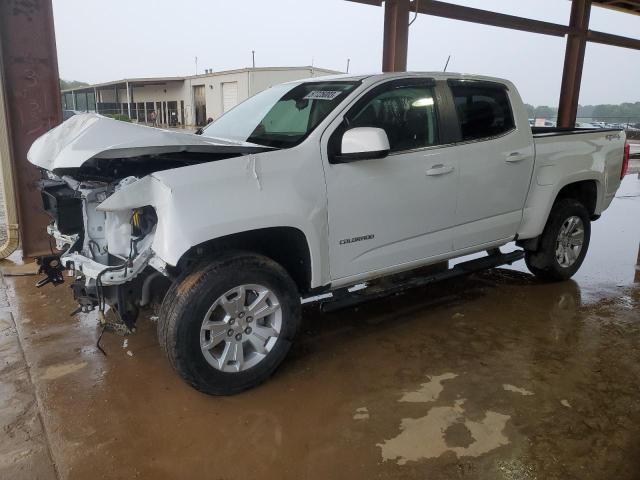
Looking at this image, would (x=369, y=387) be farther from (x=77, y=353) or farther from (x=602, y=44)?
(x=602, y=44)

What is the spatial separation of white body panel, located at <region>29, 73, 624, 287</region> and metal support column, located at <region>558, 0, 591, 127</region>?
719 cm

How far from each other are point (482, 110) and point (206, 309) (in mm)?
2811

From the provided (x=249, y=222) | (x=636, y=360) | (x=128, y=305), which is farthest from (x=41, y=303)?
(x=636, y=360)

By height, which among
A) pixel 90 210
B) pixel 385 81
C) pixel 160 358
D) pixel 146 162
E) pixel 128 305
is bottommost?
pixel 160 358

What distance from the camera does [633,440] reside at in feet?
8.68

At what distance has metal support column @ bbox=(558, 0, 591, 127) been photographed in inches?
415

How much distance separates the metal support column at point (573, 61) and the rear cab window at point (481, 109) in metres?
7.71

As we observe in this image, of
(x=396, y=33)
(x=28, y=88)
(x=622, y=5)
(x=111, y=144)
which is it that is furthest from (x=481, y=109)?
(x=622, y=5)

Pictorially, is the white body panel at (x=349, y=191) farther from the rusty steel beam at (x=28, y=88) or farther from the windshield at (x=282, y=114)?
the rusty steel beam at (x=28, y=88)

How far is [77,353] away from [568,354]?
3.48 metres

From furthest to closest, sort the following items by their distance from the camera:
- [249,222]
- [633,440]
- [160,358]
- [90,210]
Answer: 1. [160,358]
2. [90,210]
3. [249,222]
4. [633,440]

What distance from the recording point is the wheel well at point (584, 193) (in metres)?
4.96

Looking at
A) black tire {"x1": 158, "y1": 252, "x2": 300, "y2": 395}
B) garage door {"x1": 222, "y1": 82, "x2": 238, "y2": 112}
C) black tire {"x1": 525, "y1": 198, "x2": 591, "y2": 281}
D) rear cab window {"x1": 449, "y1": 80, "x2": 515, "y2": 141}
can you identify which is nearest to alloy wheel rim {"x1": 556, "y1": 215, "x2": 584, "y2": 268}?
black tire {"x1": 525, "y1": 198, "x2": 591, "y2": 281}

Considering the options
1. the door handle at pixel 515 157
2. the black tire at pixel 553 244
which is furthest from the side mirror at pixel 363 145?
the black tire at pixel 553 244
